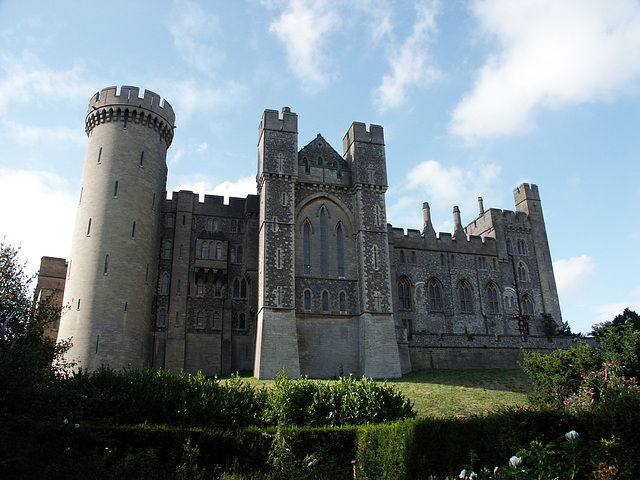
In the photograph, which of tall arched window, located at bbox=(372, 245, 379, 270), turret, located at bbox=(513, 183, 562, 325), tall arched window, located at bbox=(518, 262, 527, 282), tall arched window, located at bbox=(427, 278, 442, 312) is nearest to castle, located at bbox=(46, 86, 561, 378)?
tall arched window, located at bbox=(372, 245, 379, 270)

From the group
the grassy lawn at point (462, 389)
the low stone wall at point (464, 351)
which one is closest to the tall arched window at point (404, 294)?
the low stone wall at point (464, 351)

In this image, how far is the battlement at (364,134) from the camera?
3522 cm

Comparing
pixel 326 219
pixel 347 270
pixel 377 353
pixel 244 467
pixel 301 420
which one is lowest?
pixel 244 467

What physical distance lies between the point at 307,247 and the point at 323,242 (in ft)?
3.66

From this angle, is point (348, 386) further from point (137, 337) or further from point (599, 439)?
point (137, 337)

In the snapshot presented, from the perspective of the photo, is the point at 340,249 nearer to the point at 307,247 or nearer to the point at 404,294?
the point at 307,247

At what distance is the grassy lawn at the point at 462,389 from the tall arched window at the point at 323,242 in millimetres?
7902

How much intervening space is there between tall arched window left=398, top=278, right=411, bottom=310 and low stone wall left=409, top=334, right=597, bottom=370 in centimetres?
703

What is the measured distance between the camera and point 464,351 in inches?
1312

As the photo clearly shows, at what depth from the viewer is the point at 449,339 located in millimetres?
33438

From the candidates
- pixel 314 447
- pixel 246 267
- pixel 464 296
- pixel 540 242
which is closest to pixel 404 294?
pixel 464 296

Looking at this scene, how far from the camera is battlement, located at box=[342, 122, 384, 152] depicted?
3522 cm

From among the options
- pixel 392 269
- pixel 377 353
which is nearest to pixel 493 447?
pixel 377 353

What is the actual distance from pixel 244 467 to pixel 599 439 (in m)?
8.62
